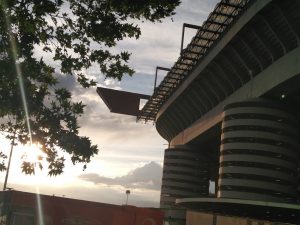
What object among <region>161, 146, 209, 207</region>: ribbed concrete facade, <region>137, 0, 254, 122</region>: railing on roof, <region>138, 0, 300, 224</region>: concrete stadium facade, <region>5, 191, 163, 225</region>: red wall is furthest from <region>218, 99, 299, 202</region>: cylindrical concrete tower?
<region>161, 146, 209, 207</region>: ribbed concrete facade

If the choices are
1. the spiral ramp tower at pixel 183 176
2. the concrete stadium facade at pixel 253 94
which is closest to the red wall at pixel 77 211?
the concrete stadium facade at pixel 253 94

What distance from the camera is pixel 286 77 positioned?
48.3 meters

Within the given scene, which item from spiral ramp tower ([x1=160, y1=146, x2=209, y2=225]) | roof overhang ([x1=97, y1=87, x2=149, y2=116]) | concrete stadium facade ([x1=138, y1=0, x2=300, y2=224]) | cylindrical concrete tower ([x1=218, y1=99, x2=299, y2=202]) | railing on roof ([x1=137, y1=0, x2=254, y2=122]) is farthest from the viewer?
roof overhang ([x1=97, y1=87, x2=149, y2=116])

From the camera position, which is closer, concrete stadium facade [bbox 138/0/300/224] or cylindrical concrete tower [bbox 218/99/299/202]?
concrete stadium facade [bbox 138/0/300/224]

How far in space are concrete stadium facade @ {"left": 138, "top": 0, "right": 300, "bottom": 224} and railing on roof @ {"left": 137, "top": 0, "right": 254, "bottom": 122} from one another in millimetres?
132

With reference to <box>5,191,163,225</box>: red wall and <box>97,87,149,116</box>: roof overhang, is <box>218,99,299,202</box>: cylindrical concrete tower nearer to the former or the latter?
<box>5,191,163,225</box>: red wall

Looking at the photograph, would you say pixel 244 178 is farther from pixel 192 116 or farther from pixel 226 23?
pixel 192 116

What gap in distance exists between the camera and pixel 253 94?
190ft

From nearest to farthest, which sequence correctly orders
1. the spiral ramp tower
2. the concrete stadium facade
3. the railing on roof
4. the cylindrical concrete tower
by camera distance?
the concrete stadium facade, the railing on roof, the cylindrical concrete tower, the spiral ramp tower

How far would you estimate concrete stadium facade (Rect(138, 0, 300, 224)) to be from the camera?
4828 centimetres

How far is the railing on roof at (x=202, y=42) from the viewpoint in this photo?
5369 cm

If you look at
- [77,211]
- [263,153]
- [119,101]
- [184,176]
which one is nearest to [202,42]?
[263,153]

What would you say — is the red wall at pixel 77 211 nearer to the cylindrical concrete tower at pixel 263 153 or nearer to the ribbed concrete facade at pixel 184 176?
the cylindrical concrete tower at pixel 263 153

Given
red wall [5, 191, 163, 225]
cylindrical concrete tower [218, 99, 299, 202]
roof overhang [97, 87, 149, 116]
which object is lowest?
red wall [5, 191, 163, 225]
